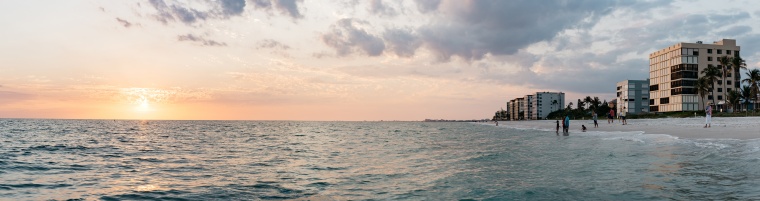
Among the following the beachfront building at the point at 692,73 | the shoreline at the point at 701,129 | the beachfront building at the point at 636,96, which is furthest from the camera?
the beachfront building at the point at 636,96

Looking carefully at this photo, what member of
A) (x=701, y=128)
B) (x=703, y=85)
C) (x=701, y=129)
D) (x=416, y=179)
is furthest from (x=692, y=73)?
(x=416, y=179)

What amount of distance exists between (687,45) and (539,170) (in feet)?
509

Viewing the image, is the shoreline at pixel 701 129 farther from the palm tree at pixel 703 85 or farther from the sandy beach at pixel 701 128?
the palm tree at pixel 703 85

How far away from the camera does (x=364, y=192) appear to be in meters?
14.4

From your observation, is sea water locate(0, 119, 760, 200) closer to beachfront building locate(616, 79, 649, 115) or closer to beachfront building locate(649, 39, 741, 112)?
beachfront building locate(649, 39, 741, 112)

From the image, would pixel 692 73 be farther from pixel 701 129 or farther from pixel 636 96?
pixel 701 129

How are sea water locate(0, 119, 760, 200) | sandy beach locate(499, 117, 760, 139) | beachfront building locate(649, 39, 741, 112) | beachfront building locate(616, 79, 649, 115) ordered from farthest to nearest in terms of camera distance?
beachfront building locate(616, 79, 649, 115) < beachfront building locate(649, 39, 741, 112) < sandy beach locate(499, 117, 760, 139) < sea water locate(0, 119, 760, 200)

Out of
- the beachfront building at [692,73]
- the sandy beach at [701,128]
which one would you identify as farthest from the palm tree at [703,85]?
the sandy beach at [701,128]

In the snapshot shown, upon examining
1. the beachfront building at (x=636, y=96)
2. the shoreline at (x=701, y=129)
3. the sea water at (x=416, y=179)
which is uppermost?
the beachfront building at (x=636, y=96)

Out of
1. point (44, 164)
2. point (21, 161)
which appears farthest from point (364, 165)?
point (21, 161)

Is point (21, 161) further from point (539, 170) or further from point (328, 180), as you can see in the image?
point (539, 170)

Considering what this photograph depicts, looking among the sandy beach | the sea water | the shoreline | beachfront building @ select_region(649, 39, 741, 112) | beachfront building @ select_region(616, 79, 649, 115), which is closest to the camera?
Result: the sea water

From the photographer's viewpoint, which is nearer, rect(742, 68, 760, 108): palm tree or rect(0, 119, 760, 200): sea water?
rect(0, 119, 760, 200): sea water

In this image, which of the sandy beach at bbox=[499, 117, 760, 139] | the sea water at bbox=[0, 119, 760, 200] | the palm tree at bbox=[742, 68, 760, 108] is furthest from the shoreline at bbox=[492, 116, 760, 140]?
the palm tree at bbox=[742, 68, 760, 108]
